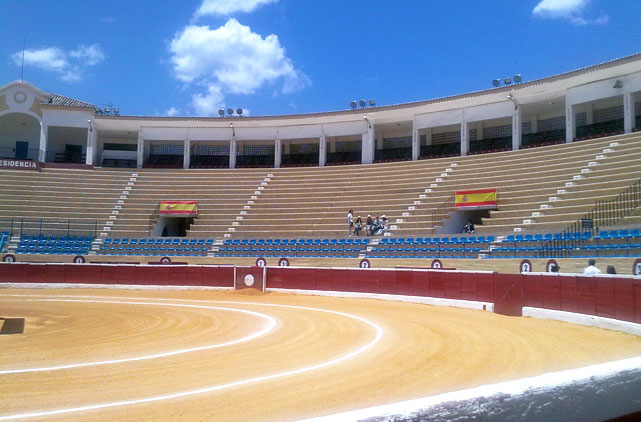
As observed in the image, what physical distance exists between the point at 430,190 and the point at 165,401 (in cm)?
2826

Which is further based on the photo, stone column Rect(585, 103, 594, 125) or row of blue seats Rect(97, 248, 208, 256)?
stone column Rect(585, 103, 594, 125)

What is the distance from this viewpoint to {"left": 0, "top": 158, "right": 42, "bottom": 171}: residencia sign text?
3966 cm

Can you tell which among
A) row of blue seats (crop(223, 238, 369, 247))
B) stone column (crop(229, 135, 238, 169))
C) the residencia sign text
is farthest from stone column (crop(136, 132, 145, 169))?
row of blue seats (crop(223, 238, 369, 247))

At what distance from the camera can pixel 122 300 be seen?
20578 millimetres

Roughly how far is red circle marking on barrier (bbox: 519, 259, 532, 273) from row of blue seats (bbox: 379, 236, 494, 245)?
2964 millimetres

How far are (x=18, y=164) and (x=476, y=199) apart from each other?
32.7 m

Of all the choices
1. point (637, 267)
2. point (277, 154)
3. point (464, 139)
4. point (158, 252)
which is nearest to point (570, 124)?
point (464, 139)

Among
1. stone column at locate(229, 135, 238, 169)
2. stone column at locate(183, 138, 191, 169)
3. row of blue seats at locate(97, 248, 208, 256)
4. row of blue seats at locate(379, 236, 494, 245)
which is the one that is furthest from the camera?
stone column at locate(183, 138, 191, 169)

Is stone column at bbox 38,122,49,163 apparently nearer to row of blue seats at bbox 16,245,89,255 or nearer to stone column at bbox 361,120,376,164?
row of blue seats at bbox 16,245,89,255

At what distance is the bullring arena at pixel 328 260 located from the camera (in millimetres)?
6582

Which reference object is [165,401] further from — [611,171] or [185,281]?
[611,171]

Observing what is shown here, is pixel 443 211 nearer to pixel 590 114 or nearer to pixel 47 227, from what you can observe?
pixel 590 114

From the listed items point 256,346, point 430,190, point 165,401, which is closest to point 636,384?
point 165,401

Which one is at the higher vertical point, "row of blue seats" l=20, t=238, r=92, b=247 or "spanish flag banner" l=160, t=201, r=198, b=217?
"spanish flag banner" l=160, t=201, r=198, b=217
